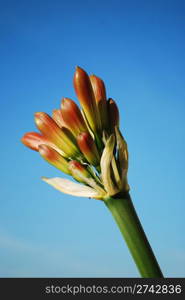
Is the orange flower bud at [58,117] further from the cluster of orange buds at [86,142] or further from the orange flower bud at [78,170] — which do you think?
the orange flower bud at [78,170]

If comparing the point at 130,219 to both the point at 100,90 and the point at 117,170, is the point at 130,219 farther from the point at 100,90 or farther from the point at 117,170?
the point at 100,90

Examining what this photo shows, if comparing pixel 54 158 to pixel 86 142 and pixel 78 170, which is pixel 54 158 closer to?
pixel 78 170

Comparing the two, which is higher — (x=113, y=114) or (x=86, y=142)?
(x=113, y=114)

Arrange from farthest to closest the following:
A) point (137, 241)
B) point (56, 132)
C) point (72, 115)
Result: point (56, 132), point (72, 115), point (137, 241)

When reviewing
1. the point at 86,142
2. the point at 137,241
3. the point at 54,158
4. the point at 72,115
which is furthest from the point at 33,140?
the point at 137,241

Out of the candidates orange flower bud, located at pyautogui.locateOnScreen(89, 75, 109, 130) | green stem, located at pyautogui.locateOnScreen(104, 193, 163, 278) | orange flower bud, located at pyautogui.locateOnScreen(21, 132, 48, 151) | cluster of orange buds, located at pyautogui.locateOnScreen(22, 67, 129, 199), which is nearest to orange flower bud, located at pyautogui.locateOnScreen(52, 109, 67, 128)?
cluster of orange buds, located at pyautogui.locateOnScreen(22, 67, 129, 199)

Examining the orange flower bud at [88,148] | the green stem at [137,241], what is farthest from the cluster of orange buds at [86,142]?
the green stem at [137,241]
